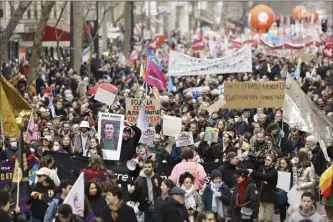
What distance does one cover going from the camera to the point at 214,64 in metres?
30.7

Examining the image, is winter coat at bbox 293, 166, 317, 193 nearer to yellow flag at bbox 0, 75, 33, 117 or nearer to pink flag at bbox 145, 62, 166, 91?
yellow flag at bbox 0, 75, 33, 117

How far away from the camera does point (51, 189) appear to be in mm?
14492

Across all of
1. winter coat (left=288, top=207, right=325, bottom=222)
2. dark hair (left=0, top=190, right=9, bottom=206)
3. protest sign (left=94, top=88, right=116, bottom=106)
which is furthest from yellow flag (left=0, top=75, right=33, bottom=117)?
protest sign (left=94, top=88, right=116, bottom=106)

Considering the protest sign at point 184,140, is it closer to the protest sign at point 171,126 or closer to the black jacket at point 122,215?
the protest sign at point 171,126

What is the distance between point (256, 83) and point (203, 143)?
2920 mm

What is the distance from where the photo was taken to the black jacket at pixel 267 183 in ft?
52.4

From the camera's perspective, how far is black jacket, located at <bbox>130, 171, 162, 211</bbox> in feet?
49.0

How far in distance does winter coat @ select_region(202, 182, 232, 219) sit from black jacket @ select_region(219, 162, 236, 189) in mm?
665

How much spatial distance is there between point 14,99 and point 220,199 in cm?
310

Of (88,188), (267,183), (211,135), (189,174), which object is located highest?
(88,188)

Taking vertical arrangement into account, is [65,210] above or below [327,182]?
above

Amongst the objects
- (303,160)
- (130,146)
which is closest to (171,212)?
(303,160)

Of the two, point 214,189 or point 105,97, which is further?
point 105,97

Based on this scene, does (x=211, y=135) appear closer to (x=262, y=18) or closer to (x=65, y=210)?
(x=65, y=210)
